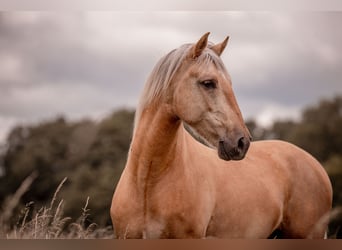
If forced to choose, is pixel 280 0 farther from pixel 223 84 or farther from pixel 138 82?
pixel 138 82

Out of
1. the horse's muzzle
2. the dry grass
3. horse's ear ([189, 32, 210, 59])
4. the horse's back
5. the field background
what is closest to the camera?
the dry grass

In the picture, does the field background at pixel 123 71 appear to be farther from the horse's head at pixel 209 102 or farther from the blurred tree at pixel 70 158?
the horse's head at pixel 209 102

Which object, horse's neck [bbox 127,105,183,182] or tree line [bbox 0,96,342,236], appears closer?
horse's neck [bbox 127,105,183,182]

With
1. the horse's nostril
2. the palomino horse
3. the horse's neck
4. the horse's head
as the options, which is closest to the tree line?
the palomino horse

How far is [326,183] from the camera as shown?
3.53 meters

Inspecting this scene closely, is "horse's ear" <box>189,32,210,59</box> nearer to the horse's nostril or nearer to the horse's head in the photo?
the horse's head

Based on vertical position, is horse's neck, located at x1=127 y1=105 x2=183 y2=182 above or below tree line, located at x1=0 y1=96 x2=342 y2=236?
above

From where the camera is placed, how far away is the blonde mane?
2.55 m

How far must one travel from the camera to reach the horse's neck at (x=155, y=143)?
8.52ft

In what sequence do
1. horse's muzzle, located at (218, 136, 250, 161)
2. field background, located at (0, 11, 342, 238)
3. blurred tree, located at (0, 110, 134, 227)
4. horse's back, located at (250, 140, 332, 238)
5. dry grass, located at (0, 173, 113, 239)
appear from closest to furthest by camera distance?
1. dry grass, located at (0, 173, 113, 239)
2. horse's muzzle, located at (218, 136, 250, 161)
3. horse's back, located at (250, 140, 332, 238)
4. field background, located at (0, 11, 342, 238)
5. blurred tree, located at (0, 110, 134, 227)

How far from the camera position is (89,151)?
13.6 metres

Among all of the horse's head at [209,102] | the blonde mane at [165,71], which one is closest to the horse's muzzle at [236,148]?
the horse's head at [209,102]

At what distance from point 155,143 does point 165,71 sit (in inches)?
16.1

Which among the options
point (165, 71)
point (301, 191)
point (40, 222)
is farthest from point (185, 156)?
point (301, 191)
